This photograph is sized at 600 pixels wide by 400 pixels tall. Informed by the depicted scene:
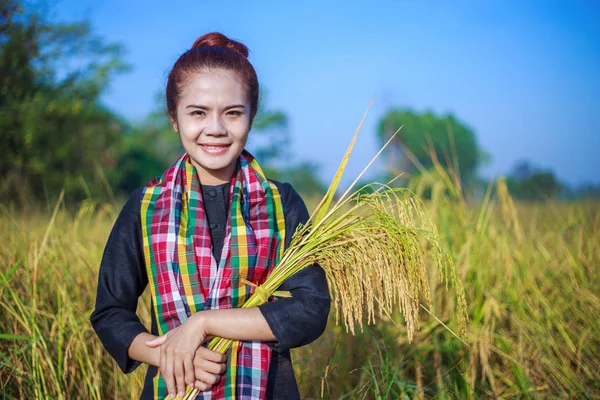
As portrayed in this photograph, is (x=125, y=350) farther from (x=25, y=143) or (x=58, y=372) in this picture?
(x=25, y=143)

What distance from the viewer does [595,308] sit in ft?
11.6

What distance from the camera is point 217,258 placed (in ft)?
6.66

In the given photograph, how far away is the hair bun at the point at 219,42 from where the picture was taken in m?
2.18

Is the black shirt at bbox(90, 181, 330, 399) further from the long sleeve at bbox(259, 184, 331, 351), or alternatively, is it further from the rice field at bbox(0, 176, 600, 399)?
the rice field at bbox(0, 176, 600, 399)

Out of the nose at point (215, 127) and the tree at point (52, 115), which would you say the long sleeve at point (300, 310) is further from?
the tree at point (52, 115)

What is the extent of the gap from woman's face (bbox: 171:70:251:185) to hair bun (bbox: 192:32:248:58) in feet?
0.78

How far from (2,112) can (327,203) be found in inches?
544

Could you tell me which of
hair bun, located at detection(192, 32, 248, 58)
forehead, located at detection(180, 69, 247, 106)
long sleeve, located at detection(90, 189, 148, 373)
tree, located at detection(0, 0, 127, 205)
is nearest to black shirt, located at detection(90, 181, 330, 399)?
long sleeve, located at detection(90, 189, 148, 373)

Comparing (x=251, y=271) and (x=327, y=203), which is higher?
(x=327, y=203)

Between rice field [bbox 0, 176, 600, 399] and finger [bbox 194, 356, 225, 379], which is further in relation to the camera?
rice field [bbox 0, 176, 600, 399]

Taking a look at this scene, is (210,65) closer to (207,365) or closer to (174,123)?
(174,123)

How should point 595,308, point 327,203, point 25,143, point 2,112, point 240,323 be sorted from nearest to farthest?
point 240,323 → point 327,203 → point 595,308 → point 2,112 → point 25,143

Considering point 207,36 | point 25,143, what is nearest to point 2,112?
point 25,143

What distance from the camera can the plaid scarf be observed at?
191 centimetres
